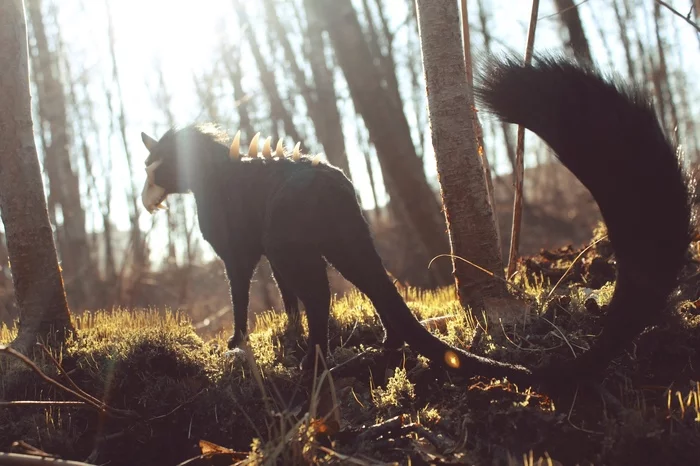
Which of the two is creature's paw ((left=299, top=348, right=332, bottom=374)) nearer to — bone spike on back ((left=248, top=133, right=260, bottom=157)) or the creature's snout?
bone spike on back ((left=248, top=133, right=260, bottom=157))

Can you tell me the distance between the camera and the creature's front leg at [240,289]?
4.75m

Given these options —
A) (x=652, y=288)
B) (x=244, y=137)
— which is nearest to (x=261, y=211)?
(x=652, y=288)

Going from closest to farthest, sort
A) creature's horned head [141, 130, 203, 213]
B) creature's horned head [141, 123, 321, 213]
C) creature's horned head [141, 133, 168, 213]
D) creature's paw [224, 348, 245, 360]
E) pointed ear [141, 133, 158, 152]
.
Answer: creature's paw [224, 348, 245, 360] < creature's horned head [141, 123, 321, 213] < creature's horned head [141, 130, 203, 213] < creature's horned head [141, 133, 168, 213] < pointed ear [141, 133, 158, 152]

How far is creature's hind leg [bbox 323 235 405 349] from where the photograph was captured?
346cm

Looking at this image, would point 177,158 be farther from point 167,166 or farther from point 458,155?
point 458,155

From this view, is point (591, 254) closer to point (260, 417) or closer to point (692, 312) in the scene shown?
point (692, 312)

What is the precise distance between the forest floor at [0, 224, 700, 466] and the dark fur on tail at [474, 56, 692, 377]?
0.57 meters

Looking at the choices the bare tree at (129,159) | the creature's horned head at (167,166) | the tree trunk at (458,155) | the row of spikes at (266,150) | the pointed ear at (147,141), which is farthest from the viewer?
the bare tree at (129,159)

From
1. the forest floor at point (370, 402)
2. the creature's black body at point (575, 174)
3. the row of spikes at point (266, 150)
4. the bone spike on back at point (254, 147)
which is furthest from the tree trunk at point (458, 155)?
the bone spike on back at point (254, 147)

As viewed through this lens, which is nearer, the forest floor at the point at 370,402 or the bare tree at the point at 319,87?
the forest floor at the point at 370,402

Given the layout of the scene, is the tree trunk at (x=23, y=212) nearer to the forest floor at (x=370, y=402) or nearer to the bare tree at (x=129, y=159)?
the forest floor at (x=370, y=402)

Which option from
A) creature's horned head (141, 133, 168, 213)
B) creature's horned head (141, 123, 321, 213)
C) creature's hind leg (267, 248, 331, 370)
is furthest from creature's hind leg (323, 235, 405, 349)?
creature's horned head (141, 133, 168, 213)

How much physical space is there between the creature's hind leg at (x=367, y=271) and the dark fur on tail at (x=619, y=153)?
1292 millimetres

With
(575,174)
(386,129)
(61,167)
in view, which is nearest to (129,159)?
(61,167)
